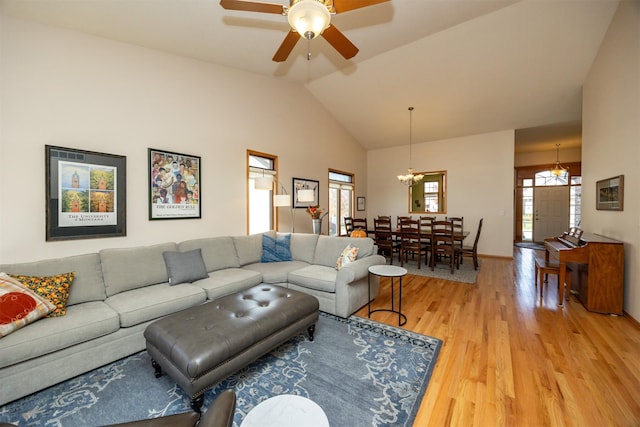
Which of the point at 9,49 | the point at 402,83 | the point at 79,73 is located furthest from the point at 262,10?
the point at 402,83

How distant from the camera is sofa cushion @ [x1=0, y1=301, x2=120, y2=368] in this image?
1.65 m

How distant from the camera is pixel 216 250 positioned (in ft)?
11.2

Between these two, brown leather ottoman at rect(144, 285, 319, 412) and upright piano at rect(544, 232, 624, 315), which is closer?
brown leather ottoman at rect(144, 285, 319, 412)

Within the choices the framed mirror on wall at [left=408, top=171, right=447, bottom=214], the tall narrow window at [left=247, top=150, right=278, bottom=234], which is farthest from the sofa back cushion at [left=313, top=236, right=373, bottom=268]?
the framed mirror on wall at [left=408, top=171, right=447, bottom=214]

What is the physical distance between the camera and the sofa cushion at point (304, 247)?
3.84 metres

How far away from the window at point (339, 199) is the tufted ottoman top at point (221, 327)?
4479 millimetres

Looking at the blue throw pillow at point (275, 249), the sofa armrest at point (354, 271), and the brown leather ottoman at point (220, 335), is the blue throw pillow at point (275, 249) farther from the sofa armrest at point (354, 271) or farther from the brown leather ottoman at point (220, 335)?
the brown leather ottoman at point (220, 335)

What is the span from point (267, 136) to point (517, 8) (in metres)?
3.93

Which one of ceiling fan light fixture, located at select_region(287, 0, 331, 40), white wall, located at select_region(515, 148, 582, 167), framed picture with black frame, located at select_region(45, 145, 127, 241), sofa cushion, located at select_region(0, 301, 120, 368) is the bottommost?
sofa cushion, located at select_region(0, 301, 120, 368)

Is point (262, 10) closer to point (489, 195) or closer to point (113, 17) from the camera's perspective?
point (113, 17)

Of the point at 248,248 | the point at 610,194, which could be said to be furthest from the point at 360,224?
the point at 610,194

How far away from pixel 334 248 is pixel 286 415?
2601mm

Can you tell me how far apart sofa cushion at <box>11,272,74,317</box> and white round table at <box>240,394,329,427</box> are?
201 cm

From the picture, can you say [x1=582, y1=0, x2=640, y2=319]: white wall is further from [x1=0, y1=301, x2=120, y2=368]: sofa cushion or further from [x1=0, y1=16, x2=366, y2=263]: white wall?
[x1=0, y1=301, x2=120, y2=368]: sofa cushion
